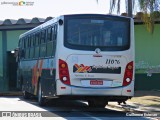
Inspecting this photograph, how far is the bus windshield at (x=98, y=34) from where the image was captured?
51.4 feet

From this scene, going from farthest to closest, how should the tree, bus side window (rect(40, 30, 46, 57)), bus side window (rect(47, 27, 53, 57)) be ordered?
the tree → bus side window (rect(40, 30, 46, 57)) → bus side window (rect(47, 27, 53, 57))

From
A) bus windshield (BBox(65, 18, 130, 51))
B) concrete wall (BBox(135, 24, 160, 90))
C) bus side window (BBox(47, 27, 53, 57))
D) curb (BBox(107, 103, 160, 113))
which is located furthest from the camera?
concrete wall (BBox(135, 24, 160, 90))

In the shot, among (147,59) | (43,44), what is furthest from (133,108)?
(147,59)

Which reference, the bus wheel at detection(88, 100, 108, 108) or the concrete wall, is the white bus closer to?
the bus wheel at detection(88, 100, 108, 108)

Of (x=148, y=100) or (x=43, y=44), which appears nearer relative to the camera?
(x=43, y=44)

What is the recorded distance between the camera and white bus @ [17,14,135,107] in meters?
15.4

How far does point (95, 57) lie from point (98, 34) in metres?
0.85

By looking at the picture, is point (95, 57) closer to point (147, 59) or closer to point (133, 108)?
point (133, 108)

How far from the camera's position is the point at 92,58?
1557 centimetres

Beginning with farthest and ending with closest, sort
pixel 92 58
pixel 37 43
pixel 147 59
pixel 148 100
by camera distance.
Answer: pixel 147 59
pixel 148 100
pixel 37 43
pixel 92 58

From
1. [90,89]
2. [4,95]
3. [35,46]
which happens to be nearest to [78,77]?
[90,89]

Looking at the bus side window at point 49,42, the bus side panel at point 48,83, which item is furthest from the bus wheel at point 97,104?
the bus side window at point 49,42

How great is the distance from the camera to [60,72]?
608 inches

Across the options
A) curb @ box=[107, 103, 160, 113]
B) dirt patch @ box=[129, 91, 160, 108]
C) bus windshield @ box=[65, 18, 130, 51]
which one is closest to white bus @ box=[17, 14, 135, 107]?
bus windshield @ box=[65, 18, 130, 51]
